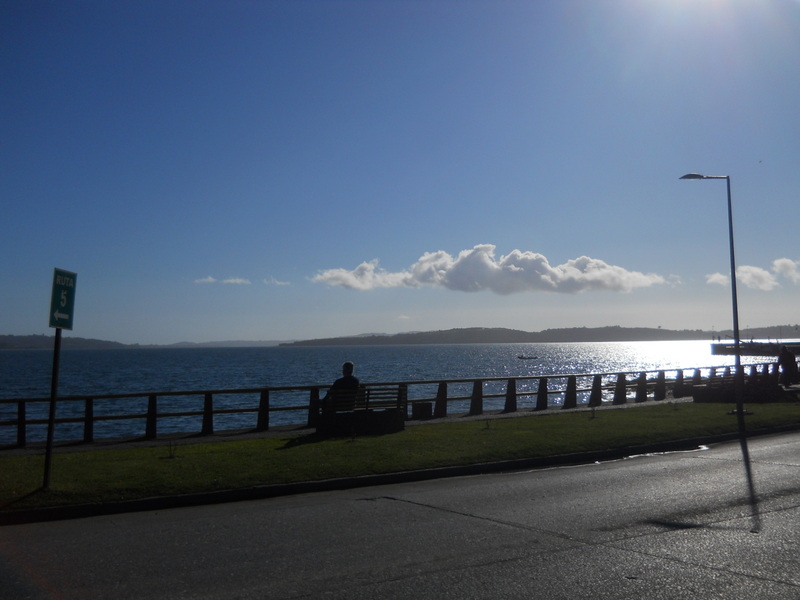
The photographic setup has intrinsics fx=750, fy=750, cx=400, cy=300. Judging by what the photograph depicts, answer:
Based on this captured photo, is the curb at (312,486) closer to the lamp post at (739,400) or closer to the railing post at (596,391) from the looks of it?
the lamp post at (739,400)

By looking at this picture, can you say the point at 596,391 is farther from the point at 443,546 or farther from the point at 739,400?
the point at 443,546

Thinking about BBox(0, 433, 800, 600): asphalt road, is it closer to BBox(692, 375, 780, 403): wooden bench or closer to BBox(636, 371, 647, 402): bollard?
BBox(692, 375, 780, 403): wooden bench

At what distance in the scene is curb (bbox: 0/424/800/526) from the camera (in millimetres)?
8914

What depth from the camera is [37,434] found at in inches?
1150

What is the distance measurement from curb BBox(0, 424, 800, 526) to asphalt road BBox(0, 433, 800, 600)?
24 centimetres

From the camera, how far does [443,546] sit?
719 cm

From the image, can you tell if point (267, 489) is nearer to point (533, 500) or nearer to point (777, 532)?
point (533, 500)

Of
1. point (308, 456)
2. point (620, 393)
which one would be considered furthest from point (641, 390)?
point (308, 456)

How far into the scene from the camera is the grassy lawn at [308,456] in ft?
32.8

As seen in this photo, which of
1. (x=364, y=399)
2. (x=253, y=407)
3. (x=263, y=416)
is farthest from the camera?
(x=253, y=407)

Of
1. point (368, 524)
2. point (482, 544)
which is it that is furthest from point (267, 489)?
point (482, 544)

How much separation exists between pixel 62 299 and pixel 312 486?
4.26m

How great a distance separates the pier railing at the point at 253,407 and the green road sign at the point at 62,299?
313 cm

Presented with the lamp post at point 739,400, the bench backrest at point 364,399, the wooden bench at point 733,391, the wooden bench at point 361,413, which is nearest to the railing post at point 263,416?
the wooden bench at point 361,413
